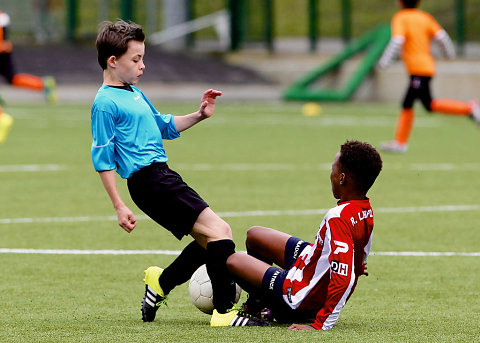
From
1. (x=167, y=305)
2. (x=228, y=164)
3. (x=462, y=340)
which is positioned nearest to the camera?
(x=462, y=340)

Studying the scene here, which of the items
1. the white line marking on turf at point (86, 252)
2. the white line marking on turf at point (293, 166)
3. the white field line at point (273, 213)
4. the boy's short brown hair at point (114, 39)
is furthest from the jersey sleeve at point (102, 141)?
the white line marking on turf at point (293, 166)

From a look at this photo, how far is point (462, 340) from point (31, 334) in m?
2.15

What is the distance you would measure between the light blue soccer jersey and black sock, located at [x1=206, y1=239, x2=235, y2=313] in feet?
1.84

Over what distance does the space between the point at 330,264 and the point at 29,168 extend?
343 inches

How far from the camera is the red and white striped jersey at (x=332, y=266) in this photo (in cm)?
516

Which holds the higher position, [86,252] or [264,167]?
[86,252]

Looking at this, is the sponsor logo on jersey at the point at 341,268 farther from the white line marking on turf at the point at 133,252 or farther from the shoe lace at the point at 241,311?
the white line marking on turf at the point at 133,252

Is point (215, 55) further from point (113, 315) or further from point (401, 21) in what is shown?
point (113, 315)

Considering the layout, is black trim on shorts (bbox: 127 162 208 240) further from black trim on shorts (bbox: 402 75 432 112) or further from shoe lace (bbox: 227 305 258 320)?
black trim on shorts (bbox: 402 75 432 112)

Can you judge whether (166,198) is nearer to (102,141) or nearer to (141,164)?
(141,164)

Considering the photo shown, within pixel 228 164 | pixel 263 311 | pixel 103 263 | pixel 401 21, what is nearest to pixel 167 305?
pixel 263 311

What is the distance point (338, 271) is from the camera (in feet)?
16.9

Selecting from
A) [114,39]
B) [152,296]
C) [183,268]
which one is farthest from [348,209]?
[114,39]

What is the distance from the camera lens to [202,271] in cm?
598
